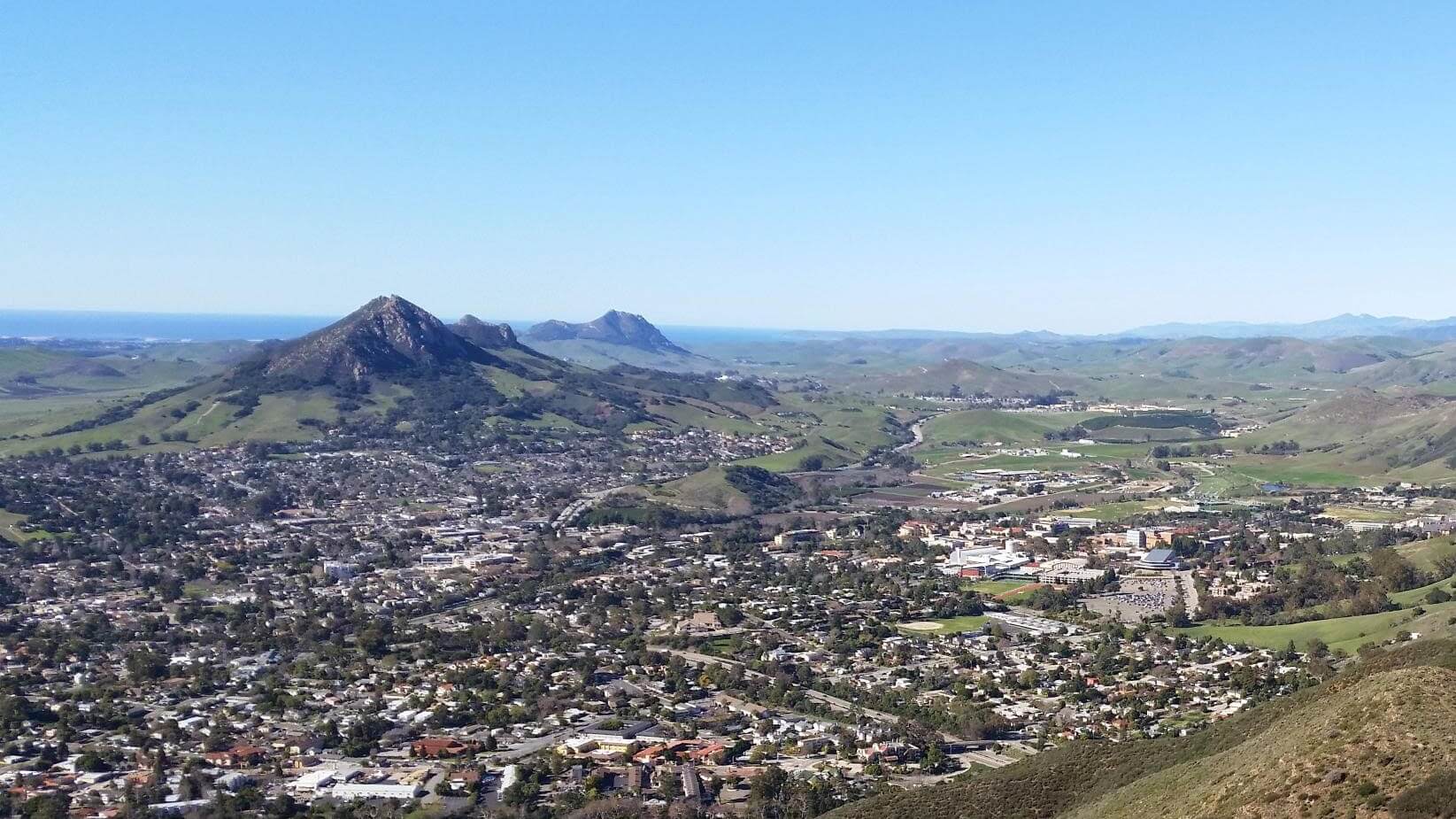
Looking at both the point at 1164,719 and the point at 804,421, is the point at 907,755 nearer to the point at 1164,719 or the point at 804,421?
the point at 1164,719

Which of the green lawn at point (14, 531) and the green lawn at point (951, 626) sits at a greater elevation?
the green lawn at point (14, 531)

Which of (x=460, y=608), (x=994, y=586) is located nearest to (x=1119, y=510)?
(x=994, y=586)

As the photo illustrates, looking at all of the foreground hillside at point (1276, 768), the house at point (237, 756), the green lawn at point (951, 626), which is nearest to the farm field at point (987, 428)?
the green lawn at point (951, 626)

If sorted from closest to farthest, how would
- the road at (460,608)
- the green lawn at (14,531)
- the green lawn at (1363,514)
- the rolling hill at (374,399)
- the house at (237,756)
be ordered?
the house at (237,756), the road at (460,608), the green lawn at (14,531), the green lawn at (1363,514), the rolling hill at (374,399)

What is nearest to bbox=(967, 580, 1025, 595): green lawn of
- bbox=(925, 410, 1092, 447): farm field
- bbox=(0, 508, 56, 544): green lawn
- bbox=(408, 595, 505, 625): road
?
bbox=(408, 595, 505, 625): road

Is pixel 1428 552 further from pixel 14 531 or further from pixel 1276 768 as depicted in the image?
Result: pixel 14 531

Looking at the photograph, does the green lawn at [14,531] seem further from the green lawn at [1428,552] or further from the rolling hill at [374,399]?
the green lawn at [1428,552]

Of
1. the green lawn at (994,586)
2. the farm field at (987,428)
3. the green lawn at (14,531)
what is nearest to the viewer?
the green lawn at (994,586)
